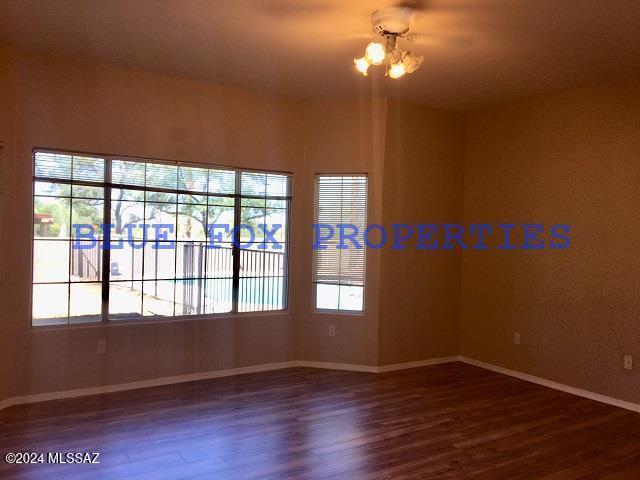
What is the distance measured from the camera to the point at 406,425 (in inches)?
143

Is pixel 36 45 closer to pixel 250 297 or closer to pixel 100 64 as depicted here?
pixel 100 64

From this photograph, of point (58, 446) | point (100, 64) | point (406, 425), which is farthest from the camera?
point (100, 64)

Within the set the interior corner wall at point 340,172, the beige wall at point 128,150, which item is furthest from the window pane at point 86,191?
the interior corner wall at point 340,172

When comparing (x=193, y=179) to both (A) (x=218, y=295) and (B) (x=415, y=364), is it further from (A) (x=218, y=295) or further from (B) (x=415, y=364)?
(B) (x=415, y=364)

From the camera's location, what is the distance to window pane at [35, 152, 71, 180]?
3926mm

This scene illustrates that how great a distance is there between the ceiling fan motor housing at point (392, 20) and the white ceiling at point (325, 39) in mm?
50

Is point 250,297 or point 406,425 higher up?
point 250,297

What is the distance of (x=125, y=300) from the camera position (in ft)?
14.3

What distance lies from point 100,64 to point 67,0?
3.80 feet

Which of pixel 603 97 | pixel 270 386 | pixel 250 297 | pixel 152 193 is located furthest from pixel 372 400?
pixel 603 97

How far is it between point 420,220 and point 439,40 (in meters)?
2.17

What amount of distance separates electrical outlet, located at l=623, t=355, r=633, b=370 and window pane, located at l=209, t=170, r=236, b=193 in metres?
3.68

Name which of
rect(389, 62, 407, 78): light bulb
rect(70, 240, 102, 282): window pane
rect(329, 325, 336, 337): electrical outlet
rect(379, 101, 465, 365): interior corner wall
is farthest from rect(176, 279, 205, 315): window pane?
rect(389, 62, 407, 78): light bulb

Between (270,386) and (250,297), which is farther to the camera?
(250,297)
